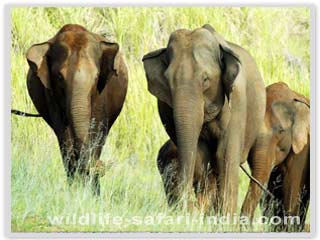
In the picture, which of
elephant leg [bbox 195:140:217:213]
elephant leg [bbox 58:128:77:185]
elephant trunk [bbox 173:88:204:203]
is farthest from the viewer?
elephant leg [bbox 58:128:77:185]

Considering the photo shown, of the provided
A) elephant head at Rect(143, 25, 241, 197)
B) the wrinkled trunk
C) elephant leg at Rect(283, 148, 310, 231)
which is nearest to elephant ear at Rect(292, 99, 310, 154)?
elephant leg at Rect(283, 148, 310, 231)

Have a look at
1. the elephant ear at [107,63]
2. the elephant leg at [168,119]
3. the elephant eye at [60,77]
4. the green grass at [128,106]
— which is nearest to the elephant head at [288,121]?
the green grass at [128,106]

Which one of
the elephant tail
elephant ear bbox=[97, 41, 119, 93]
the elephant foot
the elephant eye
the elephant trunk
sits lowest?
the elephant foot

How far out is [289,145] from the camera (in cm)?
1464

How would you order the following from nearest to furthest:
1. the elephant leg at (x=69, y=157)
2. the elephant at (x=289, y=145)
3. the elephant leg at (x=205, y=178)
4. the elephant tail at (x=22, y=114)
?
the elephant leg at (x=205, y=178), the elephant leg at (x=69, y=157), the elephant tail at (x=22, y=114), the elephant at (x=289, y=145)

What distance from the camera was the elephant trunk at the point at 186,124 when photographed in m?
13.2

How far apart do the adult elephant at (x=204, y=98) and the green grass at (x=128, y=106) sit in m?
0.45

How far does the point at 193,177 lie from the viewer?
13.7m

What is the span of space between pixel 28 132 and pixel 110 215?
950 mm

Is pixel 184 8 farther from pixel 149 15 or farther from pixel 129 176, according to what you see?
→ pixel 129 176

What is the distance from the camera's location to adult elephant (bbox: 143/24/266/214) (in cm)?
1327

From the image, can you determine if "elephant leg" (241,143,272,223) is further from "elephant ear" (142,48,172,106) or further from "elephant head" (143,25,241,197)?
"elephant ear" (142,48,172,106)

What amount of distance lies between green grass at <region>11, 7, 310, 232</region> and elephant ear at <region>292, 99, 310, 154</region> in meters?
0.12

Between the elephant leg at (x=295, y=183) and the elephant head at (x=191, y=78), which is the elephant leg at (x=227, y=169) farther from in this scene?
the elephant leg at (x=295, y=183)
